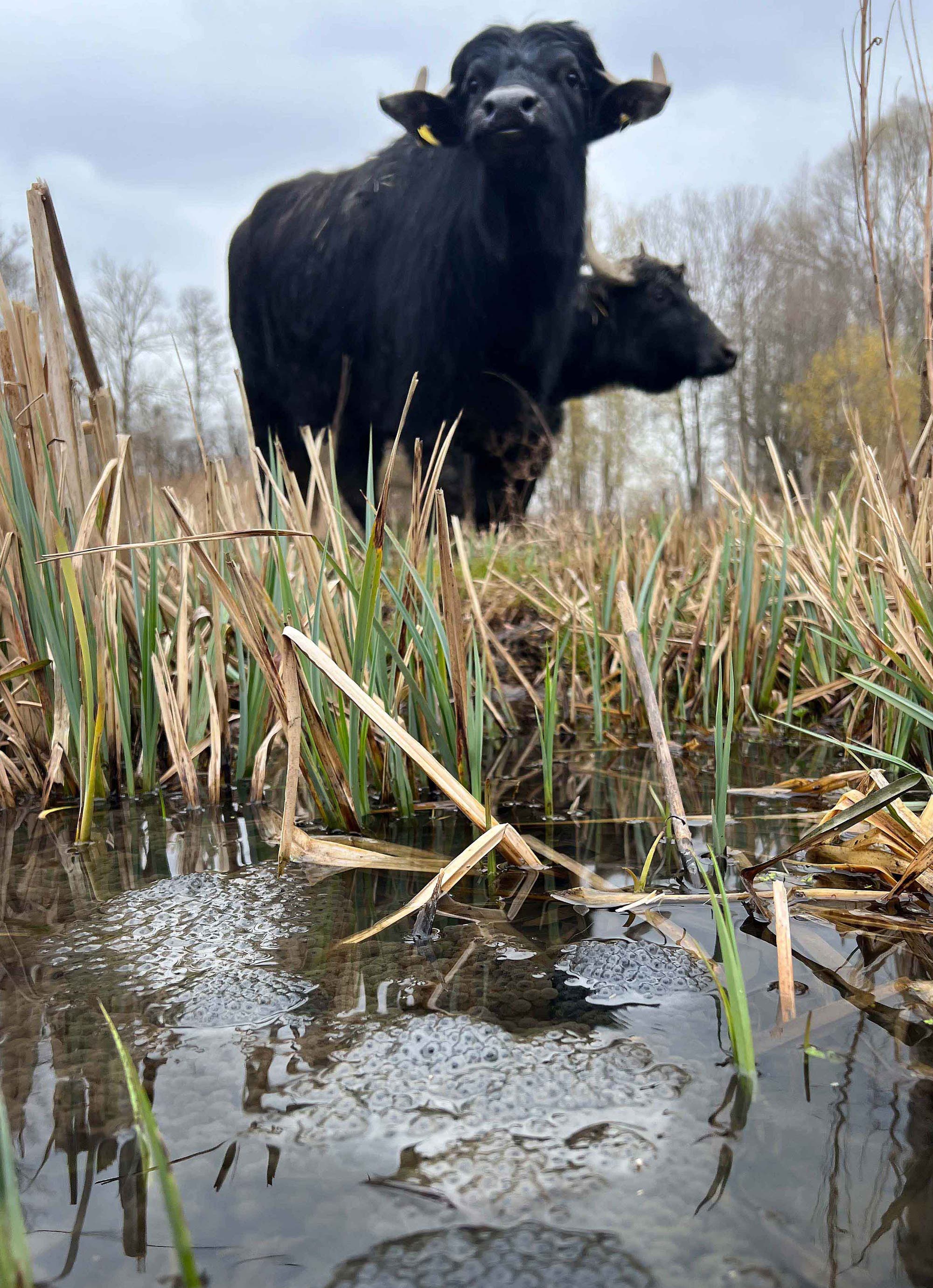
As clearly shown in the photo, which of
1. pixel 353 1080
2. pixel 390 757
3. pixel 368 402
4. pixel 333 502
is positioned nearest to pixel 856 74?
pixel 333 502

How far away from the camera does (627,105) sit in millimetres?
4238

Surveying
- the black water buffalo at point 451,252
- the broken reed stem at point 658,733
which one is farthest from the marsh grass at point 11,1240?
the black water buffalo at point 451,252

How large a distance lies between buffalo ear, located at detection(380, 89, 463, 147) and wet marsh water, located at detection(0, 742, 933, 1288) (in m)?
3.96

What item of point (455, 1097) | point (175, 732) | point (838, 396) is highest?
point (838, 396)

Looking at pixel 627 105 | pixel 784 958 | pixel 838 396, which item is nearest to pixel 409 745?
pixel 784 958

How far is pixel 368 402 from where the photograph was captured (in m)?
4.26

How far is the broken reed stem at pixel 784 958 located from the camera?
613 millimetres

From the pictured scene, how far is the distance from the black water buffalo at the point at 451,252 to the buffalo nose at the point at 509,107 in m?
0.05

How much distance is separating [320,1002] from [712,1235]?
0.33 metres

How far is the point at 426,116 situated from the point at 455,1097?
4327 mm

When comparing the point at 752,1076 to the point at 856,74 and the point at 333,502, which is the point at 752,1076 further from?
the point at 856,74

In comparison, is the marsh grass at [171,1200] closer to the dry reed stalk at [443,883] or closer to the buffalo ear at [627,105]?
the dry reed stalk at [443,883]

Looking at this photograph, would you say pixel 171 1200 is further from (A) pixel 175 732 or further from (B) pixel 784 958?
(A) pixel 175 732

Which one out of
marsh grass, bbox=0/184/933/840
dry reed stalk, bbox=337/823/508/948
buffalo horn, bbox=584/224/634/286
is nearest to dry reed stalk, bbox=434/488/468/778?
marsh grass, bbox=0/184/933/840
